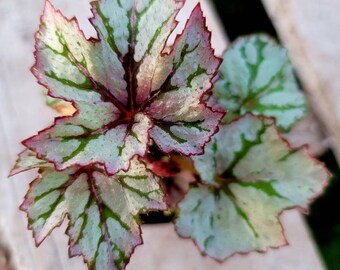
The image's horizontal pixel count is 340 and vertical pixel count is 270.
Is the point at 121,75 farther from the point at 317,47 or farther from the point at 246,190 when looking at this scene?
the point at 317,47

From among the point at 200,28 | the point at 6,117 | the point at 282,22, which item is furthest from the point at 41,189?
the point at 282,22

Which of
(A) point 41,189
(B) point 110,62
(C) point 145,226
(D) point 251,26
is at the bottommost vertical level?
(C) point 145,226

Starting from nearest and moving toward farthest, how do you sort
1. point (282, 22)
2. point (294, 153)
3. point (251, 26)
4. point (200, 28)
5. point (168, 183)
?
point (200, 28), point (294, 153), point (168, 183), point (282, 22), point (251, 26)

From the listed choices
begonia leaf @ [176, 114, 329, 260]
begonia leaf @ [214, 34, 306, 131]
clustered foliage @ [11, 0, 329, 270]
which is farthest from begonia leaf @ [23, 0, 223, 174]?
begonia leaf @ [214, 34, 306, 131]

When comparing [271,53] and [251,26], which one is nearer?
[271,53]

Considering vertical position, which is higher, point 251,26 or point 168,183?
point 251,26

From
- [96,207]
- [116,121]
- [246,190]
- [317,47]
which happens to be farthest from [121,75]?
[317,47]

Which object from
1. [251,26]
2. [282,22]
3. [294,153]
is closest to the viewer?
[294,153]

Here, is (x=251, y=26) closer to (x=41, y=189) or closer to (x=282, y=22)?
(x=282, y=22)
